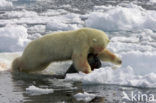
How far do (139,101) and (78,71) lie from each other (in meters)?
1.98

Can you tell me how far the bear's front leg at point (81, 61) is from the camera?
257 inches

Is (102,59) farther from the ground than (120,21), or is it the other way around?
(102,59)

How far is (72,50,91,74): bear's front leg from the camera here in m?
6.52

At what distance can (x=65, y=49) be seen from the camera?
6.71 metres

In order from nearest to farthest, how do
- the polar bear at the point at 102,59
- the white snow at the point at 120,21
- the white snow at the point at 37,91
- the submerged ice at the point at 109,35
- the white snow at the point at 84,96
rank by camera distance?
the white snow at the point at 84,96 → the white snow at the point at 37,91 → the submerged ice at the point at 109,35 → the polar bear at the point at 102,59 → the white snow at the point at 120,21

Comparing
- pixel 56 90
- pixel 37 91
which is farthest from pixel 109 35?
pixel 37 91

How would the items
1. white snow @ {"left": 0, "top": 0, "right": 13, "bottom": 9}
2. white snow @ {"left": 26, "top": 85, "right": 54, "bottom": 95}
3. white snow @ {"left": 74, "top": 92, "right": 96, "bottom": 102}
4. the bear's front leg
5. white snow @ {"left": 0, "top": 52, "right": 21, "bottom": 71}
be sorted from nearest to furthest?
white snow @ {"left": 74, "top": 92, "right": 96, "bottom": 102}, white snow @ {"left": 26, "top": 85, "right": 54, "bottom": 95}, the bear's front leg, white snow @ {"left": 0, "top": 52, "right": 21, "bottom": 71}, white snow @ {"left": 0, "top": 0, "right": 13, "bottom": 9}

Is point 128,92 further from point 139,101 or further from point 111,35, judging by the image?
point 111,35

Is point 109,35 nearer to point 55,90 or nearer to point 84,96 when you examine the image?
point 55,90

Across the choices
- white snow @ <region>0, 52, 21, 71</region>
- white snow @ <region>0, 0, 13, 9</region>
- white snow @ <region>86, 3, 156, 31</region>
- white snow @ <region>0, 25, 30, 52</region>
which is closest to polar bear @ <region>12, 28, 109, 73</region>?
white snow @ <region>0, 52, 21, 71</region>

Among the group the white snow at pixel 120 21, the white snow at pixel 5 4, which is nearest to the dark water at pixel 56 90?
the white snow at pixel 120 21

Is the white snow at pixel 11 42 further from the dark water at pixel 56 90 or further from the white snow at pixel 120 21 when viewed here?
the white snow at pixel 120 21

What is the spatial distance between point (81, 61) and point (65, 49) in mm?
350

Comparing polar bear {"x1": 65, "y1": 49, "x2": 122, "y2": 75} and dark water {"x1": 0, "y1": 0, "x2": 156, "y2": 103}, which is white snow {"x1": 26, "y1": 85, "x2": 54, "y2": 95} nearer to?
dark water {"x1": 0, "y1": 0, "x2": 156, "y2": 103}
